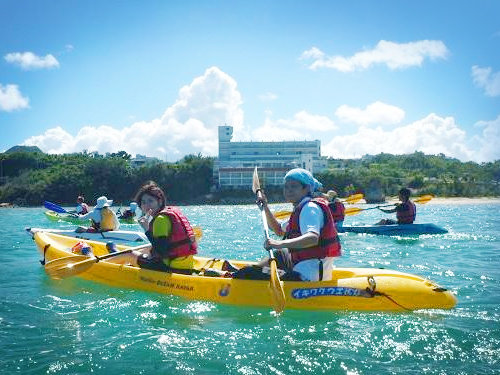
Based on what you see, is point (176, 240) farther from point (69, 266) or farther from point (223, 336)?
point (223, 336)

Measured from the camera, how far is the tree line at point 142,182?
212 ft

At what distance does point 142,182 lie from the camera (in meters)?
69.1

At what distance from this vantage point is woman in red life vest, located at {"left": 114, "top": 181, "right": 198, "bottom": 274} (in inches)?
226

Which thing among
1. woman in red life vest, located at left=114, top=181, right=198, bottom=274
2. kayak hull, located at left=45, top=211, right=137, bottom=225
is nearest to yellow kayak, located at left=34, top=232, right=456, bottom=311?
woman in red life vest, located at left=114, top=181, right=198, bottom=274

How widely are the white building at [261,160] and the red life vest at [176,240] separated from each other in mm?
56726

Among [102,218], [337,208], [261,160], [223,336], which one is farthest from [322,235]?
[261,160]

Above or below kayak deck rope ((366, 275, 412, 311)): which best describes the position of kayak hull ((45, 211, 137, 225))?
below

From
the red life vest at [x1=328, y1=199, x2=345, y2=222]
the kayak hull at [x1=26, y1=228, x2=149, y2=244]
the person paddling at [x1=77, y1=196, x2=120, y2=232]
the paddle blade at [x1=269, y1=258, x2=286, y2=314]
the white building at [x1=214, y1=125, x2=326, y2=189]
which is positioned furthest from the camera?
the white building at [x1=214, y1=125, x2=326, y2=189]

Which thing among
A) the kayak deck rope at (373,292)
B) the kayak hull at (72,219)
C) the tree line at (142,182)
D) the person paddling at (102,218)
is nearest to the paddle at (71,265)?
the kayak deck rope at (373,292)

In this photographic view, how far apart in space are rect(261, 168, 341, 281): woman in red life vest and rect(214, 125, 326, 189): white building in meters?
57.6

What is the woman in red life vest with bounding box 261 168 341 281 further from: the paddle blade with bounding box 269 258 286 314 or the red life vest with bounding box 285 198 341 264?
the paddle blade with bounding box 269 258 286 314

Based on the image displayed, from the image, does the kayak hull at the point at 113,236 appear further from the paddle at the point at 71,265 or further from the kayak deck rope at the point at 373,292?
the kayak deck rope at the point at 373,292

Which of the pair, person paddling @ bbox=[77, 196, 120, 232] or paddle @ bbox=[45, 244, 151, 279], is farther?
person paddling @ bbox=[77, 196, 120, 232]

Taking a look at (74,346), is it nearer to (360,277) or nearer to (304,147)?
(360,277)
